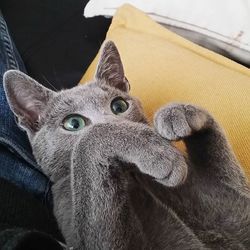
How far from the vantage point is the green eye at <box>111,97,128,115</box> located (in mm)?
932

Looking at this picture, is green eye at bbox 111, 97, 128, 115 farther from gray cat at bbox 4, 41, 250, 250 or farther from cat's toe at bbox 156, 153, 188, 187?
cat's toe at bbox 156, 153, 188, 187

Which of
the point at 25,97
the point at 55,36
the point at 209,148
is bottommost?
the point at 55,36

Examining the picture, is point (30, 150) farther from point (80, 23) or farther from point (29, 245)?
point (80, 23)

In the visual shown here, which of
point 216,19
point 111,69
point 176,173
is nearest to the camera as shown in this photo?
point 176,173

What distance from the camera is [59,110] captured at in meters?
0.92

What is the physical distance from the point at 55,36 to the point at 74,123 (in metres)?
0.68

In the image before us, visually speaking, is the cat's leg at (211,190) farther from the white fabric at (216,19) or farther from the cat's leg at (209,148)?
the white fabric at (216,19)

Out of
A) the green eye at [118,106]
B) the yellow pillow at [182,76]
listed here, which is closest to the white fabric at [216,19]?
the yellow pillow at [182,76]

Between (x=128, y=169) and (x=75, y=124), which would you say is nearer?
(x=128, y=169)

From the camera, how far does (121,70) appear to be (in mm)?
1030

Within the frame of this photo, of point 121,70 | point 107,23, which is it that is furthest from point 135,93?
point 107,23

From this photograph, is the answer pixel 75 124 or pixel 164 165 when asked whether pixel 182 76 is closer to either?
pixel 75 124

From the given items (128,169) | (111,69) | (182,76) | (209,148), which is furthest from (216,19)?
(128,169)

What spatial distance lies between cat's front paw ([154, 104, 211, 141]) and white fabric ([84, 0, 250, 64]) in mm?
451
